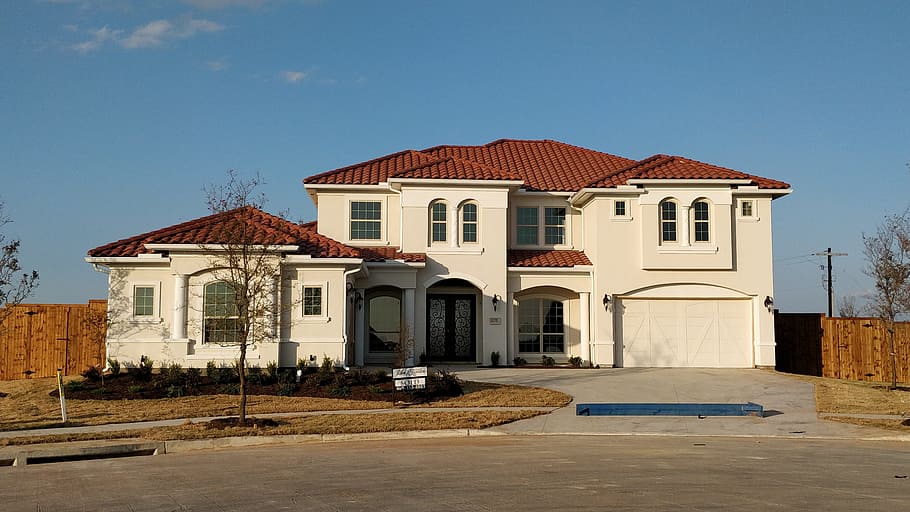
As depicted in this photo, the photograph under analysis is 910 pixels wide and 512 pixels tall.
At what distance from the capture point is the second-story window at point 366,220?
28.8 metres

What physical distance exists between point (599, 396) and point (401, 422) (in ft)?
20.5

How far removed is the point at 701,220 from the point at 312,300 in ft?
42.8

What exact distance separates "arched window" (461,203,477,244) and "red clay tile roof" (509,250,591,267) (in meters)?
1.58

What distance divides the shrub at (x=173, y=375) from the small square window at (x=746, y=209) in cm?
1839

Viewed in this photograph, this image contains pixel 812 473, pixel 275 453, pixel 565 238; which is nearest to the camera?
pixel 812 473

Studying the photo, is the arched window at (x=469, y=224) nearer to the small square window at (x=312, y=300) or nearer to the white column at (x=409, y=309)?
the white column at (x=409, y=309)

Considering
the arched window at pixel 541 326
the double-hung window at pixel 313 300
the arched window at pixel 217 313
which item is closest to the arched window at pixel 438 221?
the arched window at pixel 541 326

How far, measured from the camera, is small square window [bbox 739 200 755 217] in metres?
28.2

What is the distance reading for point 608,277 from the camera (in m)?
27.7

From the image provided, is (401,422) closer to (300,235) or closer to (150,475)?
(150,475)

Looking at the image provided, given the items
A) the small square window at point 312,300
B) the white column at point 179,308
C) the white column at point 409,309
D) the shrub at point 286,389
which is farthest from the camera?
the white column at point 409,309

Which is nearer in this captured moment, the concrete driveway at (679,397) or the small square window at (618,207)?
the concrete driveway at (679,397)

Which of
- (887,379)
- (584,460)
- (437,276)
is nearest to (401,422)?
(584,460)

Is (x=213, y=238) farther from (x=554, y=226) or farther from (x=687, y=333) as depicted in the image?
(x=687, y=333)
